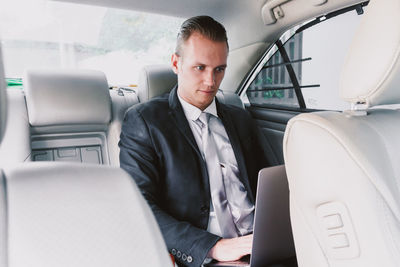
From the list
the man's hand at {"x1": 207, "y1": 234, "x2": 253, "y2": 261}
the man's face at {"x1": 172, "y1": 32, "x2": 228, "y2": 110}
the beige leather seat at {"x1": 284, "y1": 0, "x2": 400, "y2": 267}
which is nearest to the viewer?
the beige leather seat at {"x1": 284, "y1": 0, "x2": 400, "y2": 267}

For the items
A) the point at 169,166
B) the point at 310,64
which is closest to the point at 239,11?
the point at 310,64

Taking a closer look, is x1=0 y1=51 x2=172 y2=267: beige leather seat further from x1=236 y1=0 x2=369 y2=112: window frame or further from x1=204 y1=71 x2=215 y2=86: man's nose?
x1=236 y1=0 x2=369 y2=112: window frame

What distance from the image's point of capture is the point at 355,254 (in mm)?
757

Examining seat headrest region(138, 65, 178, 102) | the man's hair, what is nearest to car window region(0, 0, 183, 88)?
seat headrest region(138, 65, 178, 102)

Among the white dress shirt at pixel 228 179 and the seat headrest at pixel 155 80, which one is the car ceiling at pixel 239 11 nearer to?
the seat headrest at pixel 155 80

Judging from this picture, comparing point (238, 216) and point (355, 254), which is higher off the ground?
point (355, 254)

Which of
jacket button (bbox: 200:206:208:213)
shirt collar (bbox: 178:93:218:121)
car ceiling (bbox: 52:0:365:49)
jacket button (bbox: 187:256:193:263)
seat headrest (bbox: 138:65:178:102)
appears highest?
car ceiling (bbox: 52:0:365:49)

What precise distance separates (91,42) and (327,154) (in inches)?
68.6

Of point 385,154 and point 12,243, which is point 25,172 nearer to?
point 12,243

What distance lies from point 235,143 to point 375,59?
2.49 ft

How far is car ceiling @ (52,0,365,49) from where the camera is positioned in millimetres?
1896

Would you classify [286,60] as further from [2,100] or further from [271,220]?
[2,100]

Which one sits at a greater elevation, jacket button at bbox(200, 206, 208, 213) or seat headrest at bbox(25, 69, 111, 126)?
seat headrest at bbox(25, 69, 111, 126)

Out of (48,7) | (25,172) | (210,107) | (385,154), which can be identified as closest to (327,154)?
(385,154)
